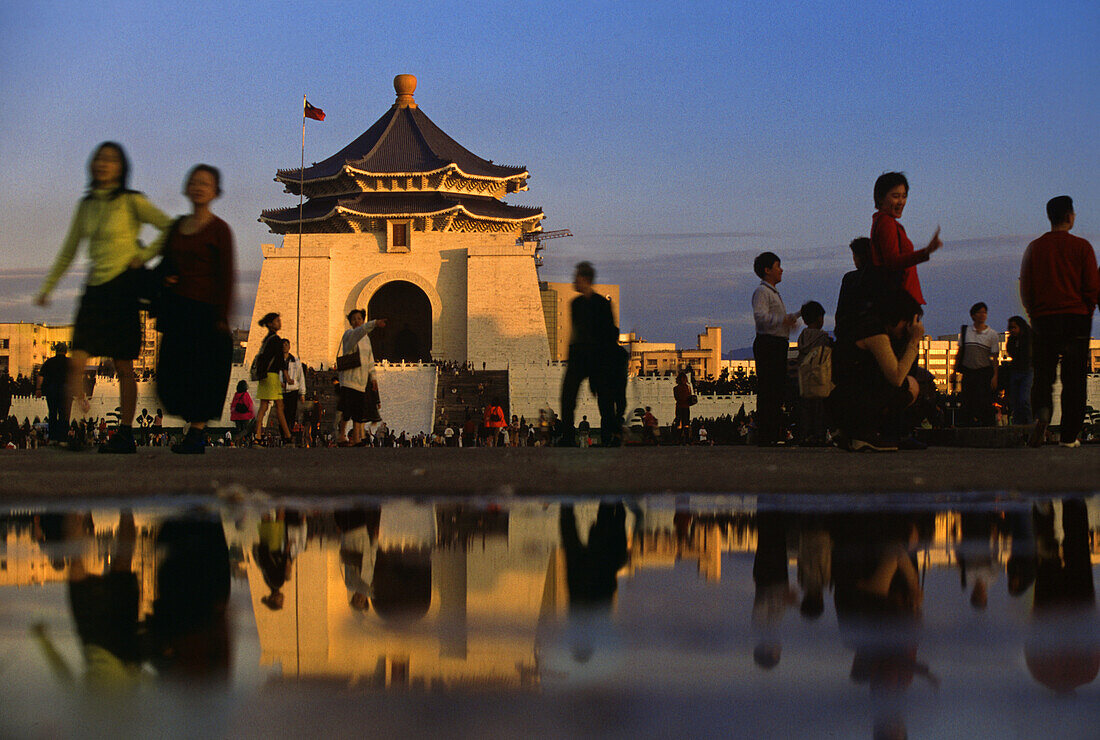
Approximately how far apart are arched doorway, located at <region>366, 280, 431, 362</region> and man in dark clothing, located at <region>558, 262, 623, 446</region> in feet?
126

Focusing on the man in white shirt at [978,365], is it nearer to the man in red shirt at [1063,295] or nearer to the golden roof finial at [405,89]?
the man in red shirt at [1063,295]

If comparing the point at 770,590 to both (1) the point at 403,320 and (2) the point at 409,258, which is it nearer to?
(2) the point at 409,258

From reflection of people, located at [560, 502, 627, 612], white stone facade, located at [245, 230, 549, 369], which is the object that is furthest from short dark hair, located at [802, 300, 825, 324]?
white stone facade, located at [245, 230, 549, 369]

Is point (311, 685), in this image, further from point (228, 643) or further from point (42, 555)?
point (42, 555)

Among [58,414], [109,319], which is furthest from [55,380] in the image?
[109,319]

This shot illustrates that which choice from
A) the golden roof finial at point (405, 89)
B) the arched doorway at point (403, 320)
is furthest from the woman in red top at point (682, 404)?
the golden roof finial at point (405, 89)

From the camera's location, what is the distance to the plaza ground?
4.82 meters

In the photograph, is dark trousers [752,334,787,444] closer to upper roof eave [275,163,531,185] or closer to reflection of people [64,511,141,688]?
reflection of people [64,511,141,688]

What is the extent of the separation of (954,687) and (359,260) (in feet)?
140

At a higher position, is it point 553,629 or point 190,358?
point 190,358

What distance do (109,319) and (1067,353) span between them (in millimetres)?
5802

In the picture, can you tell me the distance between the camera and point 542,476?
535 cm

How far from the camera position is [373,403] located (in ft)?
34.3

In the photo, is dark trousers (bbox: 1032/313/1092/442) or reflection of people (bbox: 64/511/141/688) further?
dark trousers (bbox: 1032/313/1092/442)
